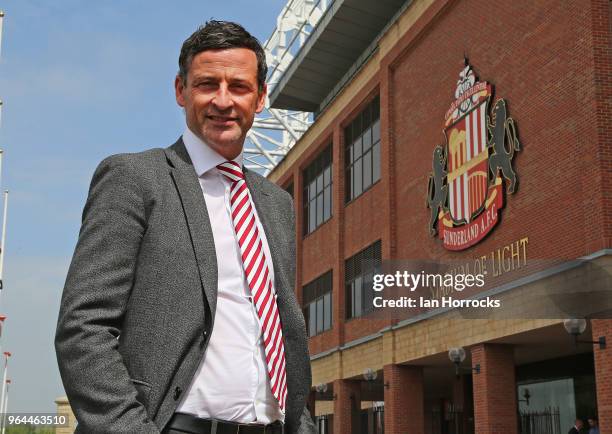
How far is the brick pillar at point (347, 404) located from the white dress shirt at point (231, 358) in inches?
1150

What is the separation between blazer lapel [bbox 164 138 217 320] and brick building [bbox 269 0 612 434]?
49.5 ft

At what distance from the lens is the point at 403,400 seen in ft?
85.9

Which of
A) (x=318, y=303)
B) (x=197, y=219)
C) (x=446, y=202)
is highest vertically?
(x=446, y=202)

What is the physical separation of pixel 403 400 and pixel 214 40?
2456 cm

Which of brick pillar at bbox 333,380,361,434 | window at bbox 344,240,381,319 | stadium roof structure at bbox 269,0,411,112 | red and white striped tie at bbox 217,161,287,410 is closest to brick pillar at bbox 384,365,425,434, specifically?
window at bbox 344,240,381,319

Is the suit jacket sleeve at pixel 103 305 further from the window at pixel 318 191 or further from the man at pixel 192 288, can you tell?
the window at pixel 318 191

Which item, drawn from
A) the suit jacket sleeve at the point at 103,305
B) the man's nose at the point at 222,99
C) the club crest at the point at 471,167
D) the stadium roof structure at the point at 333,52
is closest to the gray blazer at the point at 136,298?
the suit jacket sleeve at the point at 103,305

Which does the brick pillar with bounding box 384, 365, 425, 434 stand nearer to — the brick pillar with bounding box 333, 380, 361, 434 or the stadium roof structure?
the brick pillar with bounding box 333, 380, 361, 434

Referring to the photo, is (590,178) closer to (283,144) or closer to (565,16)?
(565,16)

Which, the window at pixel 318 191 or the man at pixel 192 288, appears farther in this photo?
the window at pixel 318 191

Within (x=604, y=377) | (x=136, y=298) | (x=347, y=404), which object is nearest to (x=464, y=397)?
(x=347, y=404)

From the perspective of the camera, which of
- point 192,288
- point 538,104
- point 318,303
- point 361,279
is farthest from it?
Answer: point 318,303

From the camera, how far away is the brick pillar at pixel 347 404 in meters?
31.0

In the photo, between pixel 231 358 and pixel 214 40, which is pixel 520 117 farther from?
pixel 231 358
